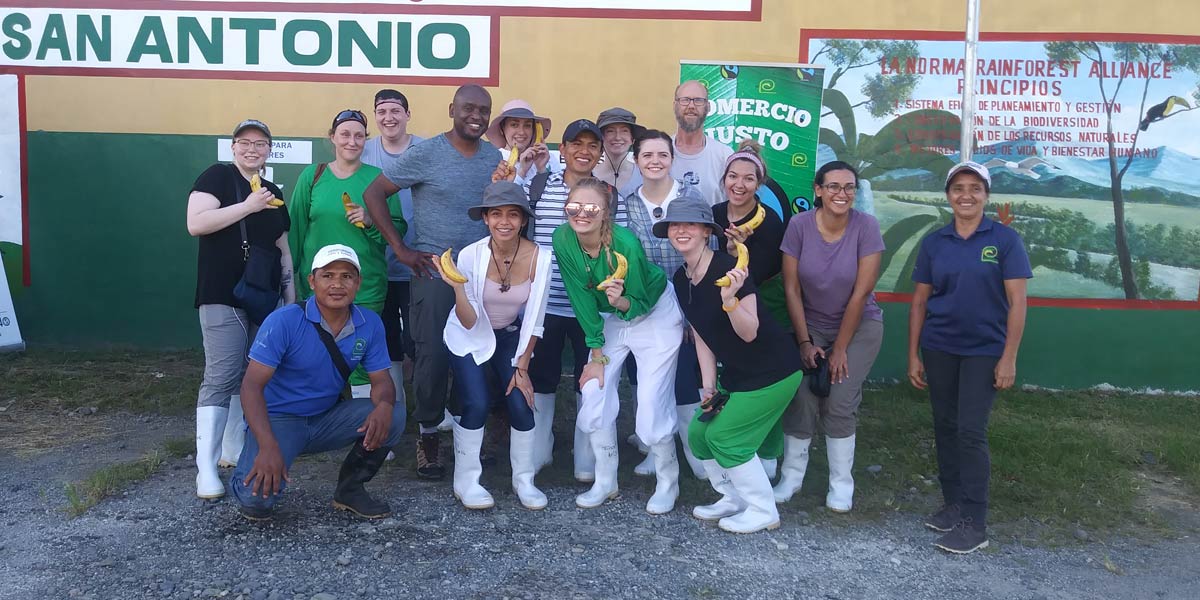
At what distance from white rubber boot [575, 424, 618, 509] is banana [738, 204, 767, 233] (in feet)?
3.73

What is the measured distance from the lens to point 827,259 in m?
4.58

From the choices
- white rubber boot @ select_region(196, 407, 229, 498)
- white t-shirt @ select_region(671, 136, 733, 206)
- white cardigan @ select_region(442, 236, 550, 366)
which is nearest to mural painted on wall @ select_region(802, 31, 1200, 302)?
white t-shirt @ select_region(671, 136, 733, 206)

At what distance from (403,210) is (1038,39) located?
15.5ft

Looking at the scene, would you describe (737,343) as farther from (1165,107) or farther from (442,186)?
(1165,107)

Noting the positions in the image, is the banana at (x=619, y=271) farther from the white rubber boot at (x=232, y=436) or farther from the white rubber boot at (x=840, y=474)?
the white rubber boot at (x=232, y=436)

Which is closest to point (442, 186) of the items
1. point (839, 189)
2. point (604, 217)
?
point (604, 217)

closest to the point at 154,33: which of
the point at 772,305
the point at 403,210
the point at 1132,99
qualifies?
the point at 403,210

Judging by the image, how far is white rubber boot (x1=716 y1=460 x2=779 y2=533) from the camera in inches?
171

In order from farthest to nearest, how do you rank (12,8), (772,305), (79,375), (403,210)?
(12,8) < (79,375) < (403,210) < (772,305)

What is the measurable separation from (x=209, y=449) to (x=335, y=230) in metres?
1.21

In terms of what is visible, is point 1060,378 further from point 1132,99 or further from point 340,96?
point 340,96

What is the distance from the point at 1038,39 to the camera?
702 centimetres

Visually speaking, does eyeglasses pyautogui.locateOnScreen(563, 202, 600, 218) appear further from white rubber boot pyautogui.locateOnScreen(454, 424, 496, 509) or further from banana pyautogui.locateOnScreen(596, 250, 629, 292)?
white rubber boot pyautogui.locateOnScreen(454, 424, 496, 509)

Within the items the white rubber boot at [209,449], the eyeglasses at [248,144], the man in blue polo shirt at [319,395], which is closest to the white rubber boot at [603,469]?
the man in blue polo shirt at [319,395]
